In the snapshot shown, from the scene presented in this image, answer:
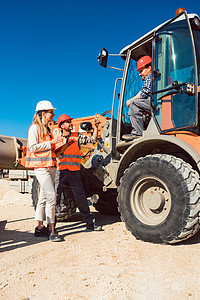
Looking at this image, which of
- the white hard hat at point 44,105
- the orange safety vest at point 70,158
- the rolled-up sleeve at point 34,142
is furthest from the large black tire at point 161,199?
the white hard hat at point 44,105

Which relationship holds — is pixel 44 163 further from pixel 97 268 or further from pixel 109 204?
pixel 109 204

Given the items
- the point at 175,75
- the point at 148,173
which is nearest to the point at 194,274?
the point at 148,173

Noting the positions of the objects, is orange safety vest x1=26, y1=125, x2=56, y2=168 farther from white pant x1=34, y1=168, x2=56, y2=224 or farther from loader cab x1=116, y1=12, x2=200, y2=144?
loader cab x1=116, y1=12, x2=200, y2=144

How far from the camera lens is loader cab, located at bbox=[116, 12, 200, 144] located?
3494mm

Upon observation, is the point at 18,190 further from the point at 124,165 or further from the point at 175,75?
the point at 175,75

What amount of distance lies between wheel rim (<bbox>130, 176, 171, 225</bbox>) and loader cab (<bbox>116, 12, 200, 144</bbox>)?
767 millimetres

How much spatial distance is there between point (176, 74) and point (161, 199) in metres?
1.72

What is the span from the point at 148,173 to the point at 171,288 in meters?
1.62

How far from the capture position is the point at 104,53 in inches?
179

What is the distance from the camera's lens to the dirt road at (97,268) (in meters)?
2.25

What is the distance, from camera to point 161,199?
3564 millimetres

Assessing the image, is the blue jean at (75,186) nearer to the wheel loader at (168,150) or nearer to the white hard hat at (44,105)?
the wheel loader at (168,150)

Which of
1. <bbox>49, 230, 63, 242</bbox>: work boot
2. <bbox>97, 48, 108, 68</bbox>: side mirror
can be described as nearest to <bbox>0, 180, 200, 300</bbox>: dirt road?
<bbox>49, 230, 63, 242</bbox>: work boot

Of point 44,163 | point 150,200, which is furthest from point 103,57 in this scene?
point 150,200
